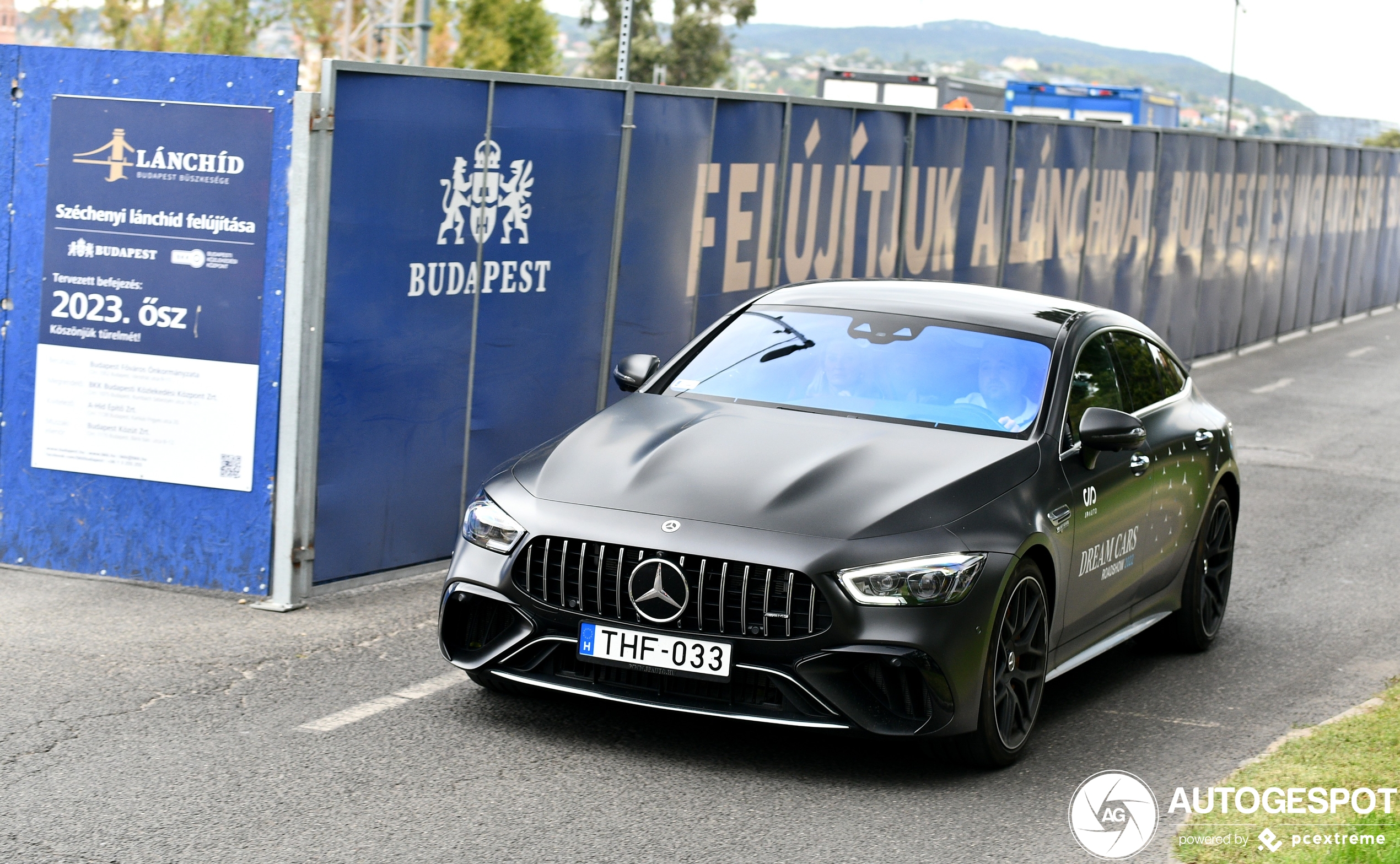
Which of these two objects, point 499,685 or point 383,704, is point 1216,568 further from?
point 383,704

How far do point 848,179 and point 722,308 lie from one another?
2283 mm

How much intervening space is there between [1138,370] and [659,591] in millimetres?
3060

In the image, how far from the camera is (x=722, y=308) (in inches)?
447

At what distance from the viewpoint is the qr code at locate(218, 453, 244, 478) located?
796 cm

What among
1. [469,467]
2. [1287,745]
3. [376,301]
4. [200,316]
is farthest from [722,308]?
[1287,745]

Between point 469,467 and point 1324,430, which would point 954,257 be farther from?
point 469,467

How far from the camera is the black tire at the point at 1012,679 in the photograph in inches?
228

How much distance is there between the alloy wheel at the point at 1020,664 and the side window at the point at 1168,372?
7.15ft

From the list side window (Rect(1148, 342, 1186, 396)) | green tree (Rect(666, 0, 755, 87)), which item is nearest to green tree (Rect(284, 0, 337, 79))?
side window (Rect(1148, 342, 1186, 396))

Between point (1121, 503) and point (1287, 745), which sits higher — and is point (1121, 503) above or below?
above

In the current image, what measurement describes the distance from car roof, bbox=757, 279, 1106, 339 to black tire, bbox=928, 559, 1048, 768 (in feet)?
4.51

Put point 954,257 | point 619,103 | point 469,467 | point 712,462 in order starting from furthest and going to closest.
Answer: point 954,257
point 619,103
point 469,467
point 712,462

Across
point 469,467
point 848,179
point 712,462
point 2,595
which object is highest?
point 848,179

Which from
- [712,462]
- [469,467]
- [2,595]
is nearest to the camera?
[712,462]
